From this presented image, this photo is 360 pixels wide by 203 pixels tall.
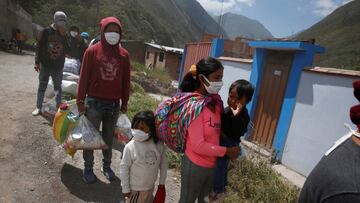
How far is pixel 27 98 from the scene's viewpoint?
623 cm

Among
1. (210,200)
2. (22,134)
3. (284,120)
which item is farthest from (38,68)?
(284,120)

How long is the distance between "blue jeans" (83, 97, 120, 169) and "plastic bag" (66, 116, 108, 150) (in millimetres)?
75

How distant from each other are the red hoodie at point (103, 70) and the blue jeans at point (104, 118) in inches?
3.5

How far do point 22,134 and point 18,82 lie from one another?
393 centimetres

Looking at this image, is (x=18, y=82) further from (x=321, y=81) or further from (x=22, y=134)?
(x=321, y=81)

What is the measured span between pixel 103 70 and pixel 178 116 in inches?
57.4

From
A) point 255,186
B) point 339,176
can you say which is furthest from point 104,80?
point 339,176

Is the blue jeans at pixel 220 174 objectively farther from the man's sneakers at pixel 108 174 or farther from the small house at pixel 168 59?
the small house at pixel 168 59

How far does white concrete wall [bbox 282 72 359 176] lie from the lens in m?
5.05

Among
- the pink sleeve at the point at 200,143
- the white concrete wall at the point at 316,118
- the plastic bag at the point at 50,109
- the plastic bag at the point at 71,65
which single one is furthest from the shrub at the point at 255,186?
the plastic bag at the point at 71,65

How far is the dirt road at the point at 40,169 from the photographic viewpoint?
3.17 meters

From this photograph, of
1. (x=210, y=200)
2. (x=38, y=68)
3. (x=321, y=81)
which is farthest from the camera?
(x=321, y=81)

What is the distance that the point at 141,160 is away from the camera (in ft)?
8.23

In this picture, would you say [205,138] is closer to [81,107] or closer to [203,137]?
[203,137]
